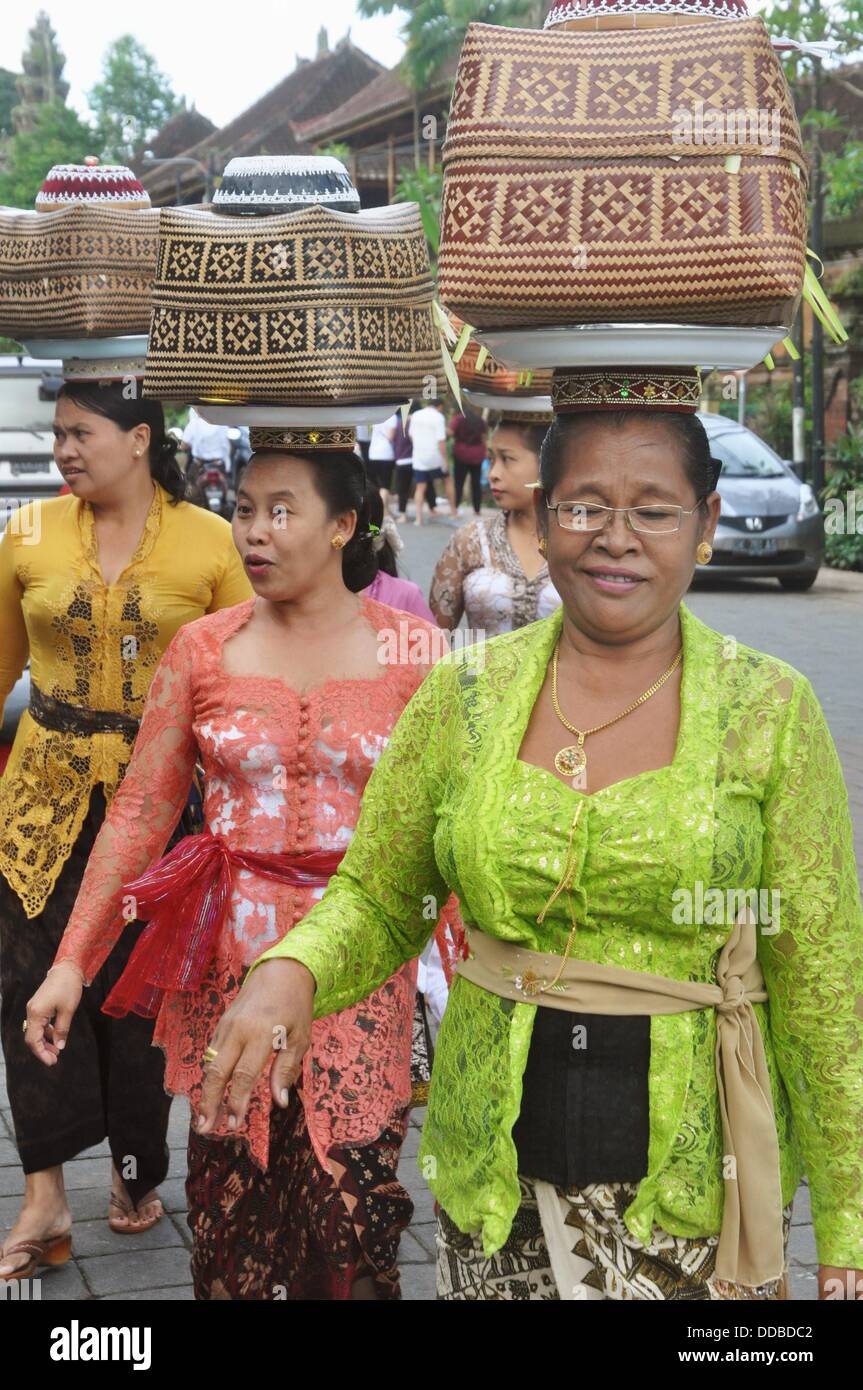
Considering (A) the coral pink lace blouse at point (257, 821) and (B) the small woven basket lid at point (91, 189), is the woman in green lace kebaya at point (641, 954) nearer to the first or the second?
(A) the coral pink lace blouse at point (257, 821)

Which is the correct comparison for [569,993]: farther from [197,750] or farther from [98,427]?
[98,427]

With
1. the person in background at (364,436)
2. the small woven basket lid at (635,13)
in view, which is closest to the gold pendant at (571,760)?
the small woven basket lid at (635,13)

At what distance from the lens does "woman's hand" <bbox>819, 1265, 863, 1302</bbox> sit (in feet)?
8.54

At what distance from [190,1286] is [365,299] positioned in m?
2.45

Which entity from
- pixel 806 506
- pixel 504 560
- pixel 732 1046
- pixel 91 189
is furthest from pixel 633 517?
pixel 806 506

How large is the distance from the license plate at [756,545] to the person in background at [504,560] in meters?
13.4

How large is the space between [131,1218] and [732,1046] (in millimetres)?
2889

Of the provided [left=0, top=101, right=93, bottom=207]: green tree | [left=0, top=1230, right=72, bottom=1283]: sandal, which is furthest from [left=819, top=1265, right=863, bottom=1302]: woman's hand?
[left=0, top=101, right=93, bottom=207]: green tree

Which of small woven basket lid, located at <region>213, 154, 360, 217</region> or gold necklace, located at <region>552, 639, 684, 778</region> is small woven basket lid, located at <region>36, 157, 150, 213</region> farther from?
gold necklace, located at <region>552, 639, 684, 778</region>

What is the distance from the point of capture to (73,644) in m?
4.92

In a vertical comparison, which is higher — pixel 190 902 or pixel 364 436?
pixel 364 436

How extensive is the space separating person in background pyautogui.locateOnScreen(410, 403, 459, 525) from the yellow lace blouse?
21509 millimetres

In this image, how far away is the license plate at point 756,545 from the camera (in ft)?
64.1

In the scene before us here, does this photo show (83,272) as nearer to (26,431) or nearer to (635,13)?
(635,13)
